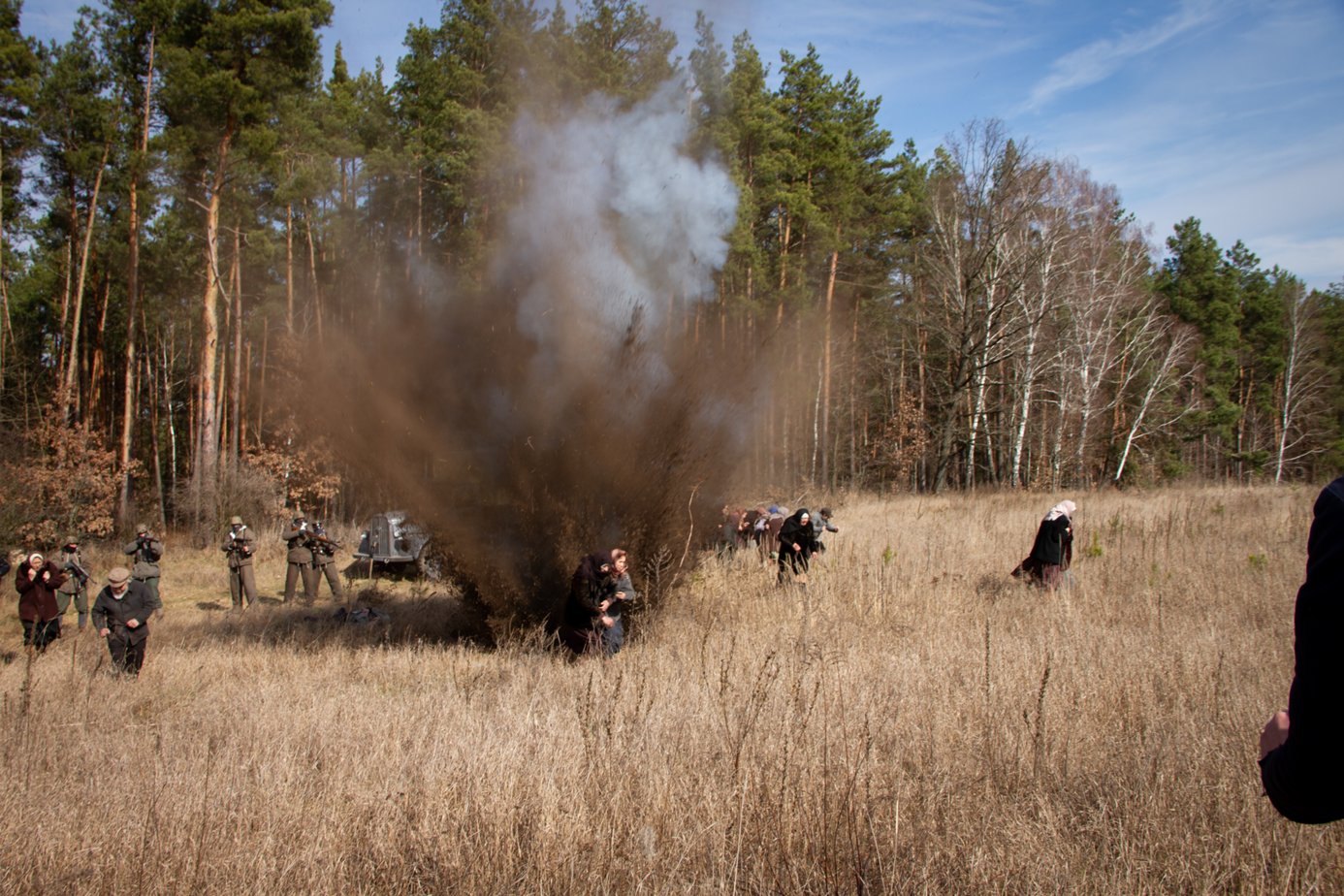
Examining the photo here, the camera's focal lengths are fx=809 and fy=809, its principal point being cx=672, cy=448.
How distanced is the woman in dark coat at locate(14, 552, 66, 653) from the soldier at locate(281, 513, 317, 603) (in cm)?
384

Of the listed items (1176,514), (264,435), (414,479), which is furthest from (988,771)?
(264,435)

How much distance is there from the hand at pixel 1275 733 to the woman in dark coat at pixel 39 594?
12504mm

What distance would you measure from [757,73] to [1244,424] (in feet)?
143

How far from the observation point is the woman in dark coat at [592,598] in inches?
301

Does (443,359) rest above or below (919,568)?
above

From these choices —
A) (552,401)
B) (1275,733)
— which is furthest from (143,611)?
(1275,733)

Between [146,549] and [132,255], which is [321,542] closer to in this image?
[146,549]

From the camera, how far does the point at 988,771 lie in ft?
13.3

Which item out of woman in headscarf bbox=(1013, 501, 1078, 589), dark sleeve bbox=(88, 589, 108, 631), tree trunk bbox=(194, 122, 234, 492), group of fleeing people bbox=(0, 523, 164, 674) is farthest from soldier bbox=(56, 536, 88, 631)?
woman in headscarf bbox=(1013, 501, 1078, 589)

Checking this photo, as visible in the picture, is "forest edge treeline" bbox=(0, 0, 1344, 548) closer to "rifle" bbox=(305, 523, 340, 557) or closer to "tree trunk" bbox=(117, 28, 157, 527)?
"tree trunk" bbox=(117, 28, 157, 527)

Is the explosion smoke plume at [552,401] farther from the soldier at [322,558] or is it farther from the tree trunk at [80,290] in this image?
the tree trunk at [80,290]

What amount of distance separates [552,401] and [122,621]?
4848 millimetres

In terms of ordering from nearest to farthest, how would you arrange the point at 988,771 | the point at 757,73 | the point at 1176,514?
1. the point at 988,771
2. the point at 1176,514
3. the point at 757,73

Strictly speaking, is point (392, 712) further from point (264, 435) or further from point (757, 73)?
point (264, 435)
